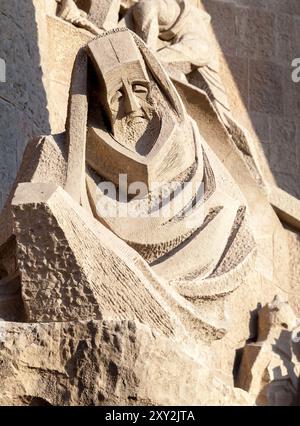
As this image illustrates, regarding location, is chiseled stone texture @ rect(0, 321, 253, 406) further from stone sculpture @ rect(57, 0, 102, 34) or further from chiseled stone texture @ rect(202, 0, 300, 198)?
chiseled stone texture @ rect(202, 0, 300, 198)

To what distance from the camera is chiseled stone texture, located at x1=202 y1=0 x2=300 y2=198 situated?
7.64 m

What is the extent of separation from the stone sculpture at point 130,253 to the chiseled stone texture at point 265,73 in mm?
1289

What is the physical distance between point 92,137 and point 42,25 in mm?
1700

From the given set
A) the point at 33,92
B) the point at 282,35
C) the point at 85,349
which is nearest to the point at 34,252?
the point at 85,349

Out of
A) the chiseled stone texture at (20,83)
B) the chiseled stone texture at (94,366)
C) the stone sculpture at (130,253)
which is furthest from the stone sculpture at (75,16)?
the chiseled stone texture at (94,366)

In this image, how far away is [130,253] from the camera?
4797 millimetres

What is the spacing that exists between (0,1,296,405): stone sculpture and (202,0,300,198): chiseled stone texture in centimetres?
129

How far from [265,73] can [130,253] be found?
3186mm

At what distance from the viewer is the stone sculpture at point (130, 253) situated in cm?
445

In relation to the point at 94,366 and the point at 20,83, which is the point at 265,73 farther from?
the point at 94,366

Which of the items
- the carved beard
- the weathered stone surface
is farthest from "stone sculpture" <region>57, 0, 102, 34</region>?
the weathered stone surface

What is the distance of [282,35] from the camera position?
7965 mm

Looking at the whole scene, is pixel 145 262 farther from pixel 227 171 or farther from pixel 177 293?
pixel 227 171

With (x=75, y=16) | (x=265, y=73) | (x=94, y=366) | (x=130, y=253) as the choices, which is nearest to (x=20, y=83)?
(x=75, y=16)
